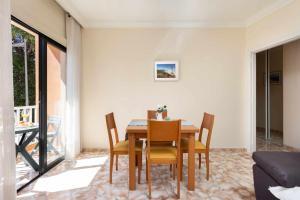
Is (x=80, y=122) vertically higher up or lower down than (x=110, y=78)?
lower down

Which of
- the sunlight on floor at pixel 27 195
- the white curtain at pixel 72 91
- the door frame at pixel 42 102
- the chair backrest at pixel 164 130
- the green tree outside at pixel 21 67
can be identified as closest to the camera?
the chair backrest at pixel 164 130

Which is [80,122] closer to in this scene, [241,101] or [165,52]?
[165,52]

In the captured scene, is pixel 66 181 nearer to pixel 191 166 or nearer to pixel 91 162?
pixel 91 162

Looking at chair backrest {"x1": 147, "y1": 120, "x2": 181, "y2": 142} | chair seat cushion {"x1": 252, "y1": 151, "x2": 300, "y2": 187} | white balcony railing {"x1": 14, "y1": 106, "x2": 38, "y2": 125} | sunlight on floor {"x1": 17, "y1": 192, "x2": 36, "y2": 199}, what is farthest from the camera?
white balcony railing {"x1": 14, "y1": 106, "x2": 38, "y2": 125}

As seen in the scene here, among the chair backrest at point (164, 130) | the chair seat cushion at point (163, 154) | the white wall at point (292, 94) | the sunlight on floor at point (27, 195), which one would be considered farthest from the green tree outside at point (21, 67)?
the white wall at point (292, 94)

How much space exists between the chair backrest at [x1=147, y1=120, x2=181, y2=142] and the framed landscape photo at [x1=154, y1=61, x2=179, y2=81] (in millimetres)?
2032

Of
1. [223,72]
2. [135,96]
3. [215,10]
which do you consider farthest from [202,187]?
[215,10]

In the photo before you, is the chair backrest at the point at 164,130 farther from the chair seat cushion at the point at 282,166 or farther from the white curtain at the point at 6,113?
the white curtain at the point at 6,113

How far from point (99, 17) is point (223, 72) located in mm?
2801

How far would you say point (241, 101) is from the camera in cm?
413

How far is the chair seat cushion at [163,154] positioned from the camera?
2301mm

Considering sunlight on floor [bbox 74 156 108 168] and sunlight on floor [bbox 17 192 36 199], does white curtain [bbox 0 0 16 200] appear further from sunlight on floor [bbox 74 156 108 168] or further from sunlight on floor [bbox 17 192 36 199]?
sunlight on floor [bbox 74 156 108 168]

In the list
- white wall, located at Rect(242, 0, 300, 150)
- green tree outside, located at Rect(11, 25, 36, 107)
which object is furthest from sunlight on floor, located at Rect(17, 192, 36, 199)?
white wall, located at Rect(242, 0, 300, 150)

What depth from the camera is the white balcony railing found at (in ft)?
8.27
